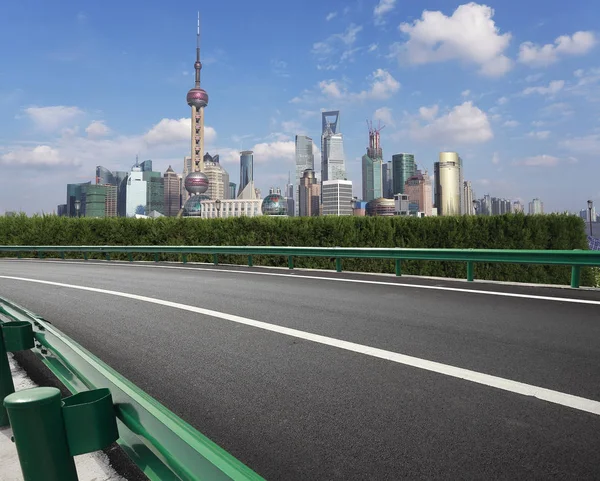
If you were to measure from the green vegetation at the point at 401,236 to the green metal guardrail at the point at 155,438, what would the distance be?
50.5ft

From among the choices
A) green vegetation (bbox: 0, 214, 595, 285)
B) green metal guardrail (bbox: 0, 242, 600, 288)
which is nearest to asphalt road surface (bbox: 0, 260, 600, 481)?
green metal guardrail (bbox: 0, 242, 600, 288)

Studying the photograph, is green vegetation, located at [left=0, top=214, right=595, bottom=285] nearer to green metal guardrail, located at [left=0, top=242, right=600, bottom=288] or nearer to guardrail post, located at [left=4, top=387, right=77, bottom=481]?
green metal guardrail, located at [left=0, top=242, right=600, bottom=288]

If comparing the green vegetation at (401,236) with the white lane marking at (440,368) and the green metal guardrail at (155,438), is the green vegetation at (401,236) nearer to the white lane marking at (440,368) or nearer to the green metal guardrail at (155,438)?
the white lane marking at (440,368)

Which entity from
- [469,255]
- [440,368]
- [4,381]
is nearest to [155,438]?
[4,381]

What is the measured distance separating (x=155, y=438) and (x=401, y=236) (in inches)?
687

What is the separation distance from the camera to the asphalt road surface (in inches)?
117

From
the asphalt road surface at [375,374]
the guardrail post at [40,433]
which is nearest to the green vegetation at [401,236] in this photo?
the asphalt road surface at [375,374]

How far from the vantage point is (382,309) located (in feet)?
25.3

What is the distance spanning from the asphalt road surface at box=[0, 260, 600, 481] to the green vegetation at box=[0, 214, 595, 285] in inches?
319

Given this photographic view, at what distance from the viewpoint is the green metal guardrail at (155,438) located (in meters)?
1.53

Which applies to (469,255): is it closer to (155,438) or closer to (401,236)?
(401,236)

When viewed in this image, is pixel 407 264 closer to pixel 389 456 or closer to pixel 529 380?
pixel 529 380

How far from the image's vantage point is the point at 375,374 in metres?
4.48

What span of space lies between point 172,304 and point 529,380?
6.21 metres
